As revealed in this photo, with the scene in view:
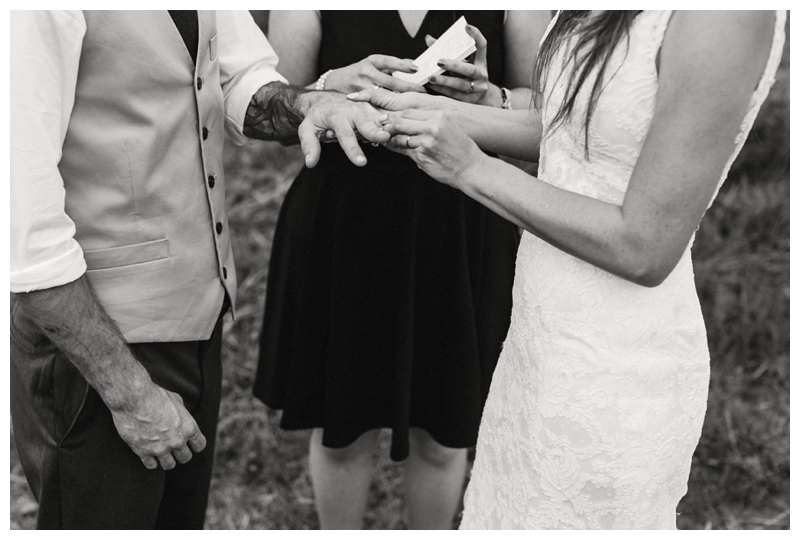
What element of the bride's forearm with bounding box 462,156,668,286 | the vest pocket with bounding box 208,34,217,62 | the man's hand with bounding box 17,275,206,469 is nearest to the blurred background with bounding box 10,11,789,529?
the vest pocket with bounding box 208,34,217,62

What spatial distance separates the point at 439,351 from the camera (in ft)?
7.07

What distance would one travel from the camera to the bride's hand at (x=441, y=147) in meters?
1.49

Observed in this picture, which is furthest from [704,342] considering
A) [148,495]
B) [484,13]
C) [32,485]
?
[32,485]

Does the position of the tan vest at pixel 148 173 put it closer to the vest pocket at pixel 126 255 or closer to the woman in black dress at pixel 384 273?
the vest pocket at pixel 126 255

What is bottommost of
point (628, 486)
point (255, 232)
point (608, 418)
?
point (255, 232)

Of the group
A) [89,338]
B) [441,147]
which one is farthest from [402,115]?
[89,338]

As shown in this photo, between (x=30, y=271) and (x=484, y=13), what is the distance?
4.20 ft

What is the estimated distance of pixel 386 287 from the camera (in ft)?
6.93

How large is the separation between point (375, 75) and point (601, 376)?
2.88 ft

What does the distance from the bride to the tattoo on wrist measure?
39 centimetres

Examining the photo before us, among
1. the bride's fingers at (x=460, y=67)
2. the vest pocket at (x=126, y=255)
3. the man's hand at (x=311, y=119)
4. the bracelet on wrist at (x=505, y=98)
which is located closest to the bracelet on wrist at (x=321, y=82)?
the man's hand at (x=311, y=119)

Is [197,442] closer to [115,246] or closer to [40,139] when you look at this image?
[115,246]

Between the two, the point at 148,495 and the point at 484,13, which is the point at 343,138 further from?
the point at 148,495

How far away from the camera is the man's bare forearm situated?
133 centimetres
